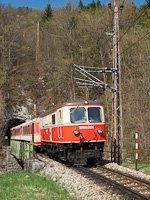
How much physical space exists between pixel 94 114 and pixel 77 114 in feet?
2.79

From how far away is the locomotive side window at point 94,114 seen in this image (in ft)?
39.0

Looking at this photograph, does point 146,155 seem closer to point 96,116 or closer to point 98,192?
point 96,116

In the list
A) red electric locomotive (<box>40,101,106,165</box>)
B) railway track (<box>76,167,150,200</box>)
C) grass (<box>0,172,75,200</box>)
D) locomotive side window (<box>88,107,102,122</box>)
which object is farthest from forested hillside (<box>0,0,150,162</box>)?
grass (<box>0,172,75,200</box>)

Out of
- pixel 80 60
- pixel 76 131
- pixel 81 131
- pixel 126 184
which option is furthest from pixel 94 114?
pixel 80 60

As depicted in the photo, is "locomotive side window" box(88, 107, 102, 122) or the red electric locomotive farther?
"locomotive side window" box(88, 107, 102, 122)

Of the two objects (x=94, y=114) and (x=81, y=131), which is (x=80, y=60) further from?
(x=81, y=131)

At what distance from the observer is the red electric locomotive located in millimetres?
11477

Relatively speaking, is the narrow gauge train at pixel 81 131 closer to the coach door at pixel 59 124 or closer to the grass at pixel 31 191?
the coach door at pixel 59 124

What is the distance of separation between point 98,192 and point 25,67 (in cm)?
3978

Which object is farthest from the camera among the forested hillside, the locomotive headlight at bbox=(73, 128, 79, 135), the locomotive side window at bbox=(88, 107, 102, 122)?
the forested hillside

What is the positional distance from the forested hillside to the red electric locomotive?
4570 millimetres

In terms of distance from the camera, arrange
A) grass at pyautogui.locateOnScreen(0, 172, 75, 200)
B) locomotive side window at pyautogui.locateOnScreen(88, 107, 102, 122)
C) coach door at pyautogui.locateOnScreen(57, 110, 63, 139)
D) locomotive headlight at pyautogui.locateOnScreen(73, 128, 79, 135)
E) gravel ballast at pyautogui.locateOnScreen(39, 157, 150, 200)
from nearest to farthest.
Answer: gravel ballast at pyautogui.locateOnScreen(39, 157, 150, 200) → grass at pyautogui.locateOnScreen(0, 172, 75, 200) → locomotive headlight at pyautogui.locateOnScreen(73, 128, 79, 135) → locomotive side window at pyautogui.locateOnScreen(88, 107, 102, 122) → coach door at pyautogui.locateOnScreen(57, 110, 63, 139)

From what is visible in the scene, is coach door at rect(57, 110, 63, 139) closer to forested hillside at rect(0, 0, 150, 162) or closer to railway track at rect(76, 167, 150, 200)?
railway track at rect(76, 167, 150, 200)

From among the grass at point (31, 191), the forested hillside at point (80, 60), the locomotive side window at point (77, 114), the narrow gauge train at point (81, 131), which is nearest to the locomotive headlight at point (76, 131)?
the narrow gauge train at point (81, 131)
